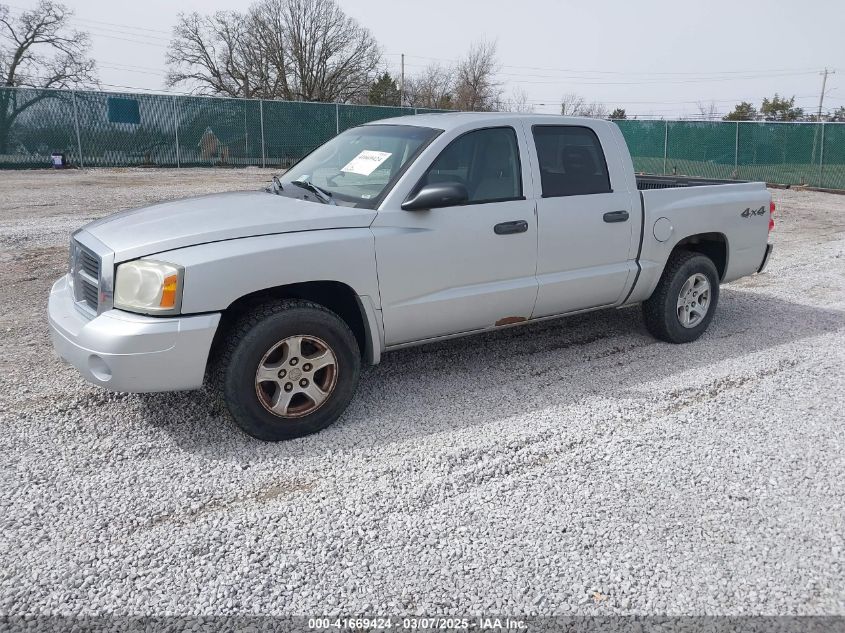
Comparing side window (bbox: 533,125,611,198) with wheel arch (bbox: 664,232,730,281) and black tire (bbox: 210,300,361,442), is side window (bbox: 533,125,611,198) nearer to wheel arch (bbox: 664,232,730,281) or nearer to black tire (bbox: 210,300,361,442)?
wheel arch (bbox: 664,232,730,281)

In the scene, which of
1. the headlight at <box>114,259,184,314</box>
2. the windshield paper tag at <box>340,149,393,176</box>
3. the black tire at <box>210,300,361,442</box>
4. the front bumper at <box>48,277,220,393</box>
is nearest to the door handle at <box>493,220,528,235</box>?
the windshield paper tag at <box>340,149,393,176</box>

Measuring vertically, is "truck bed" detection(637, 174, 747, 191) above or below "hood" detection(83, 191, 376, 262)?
above

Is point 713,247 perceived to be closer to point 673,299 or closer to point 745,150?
point 673,299

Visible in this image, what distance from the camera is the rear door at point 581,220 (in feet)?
15.6

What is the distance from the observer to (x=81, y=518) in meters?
3.09

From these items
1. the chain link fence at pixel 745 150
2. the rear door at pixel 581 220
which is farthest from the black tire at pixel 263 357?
the chain link fence at pixel 745 150

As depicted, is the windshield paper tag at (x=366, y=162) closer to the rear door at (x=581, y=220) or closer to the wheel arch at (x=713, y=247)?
the rear door at (x=581, y=220)

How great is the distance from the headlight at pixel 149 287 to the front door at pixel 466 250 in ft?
3.76

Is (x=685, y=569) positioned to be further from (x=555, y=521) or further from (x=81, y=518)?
(x=81, y=518)

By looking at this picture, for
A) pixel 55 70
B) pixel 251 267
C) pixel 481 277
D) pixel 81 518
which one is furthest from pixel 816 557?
pixel 55 70

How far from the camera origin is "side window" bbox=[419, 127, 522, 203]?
4.36m

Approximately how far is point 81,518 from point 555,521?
6.98ft

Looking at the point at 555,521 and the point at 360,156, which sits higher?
the point at 360,156

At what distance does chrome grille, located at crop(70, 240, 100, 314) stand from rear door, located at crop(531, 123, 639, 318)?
2727 mm
